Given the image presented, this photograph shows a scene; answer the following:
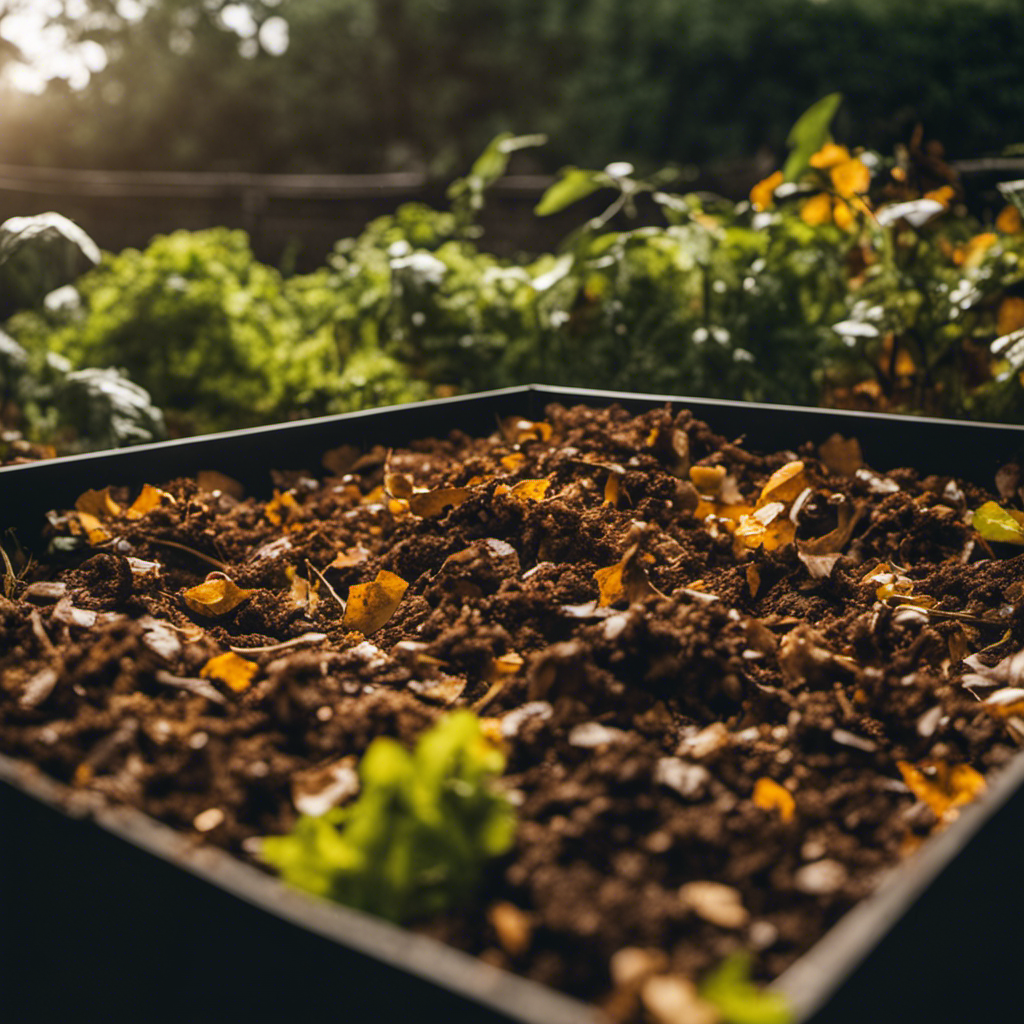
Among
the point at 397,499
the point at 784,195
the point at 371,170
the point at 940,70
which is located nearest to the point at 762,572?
the point at 397,499

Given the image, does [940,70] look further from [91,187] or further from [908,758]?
[908,758]

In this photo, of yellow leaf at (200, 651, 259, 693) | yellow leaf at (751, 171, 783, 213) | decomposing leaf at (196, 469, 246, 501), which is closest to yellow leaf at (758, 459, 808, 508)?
yellow leaf at (200, 651, 259, 693)

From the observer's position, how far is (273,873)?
855 millimetres

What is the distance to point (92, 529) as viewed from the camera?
1747mm

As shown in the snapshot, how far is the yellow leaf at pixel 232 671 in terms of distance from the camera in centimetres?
118

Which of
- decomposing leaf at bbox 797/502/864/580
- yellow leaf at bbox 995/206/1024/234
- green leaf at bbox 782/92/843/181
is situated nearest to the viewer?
decomposing leaf at bbox 797/502/864/580

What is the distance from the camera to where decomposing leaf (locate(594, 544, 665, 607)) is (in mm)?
1414

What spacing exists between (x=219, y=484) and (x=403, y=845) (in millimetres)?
1446

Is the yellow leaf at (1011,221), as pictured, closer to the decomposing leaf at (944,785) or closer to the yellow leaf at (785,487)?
the yellow leaf at (785,487)

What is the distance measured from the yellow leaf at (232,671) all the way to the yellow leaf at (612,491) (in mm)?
813

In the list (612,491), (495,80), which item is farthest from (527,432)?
(495,80)

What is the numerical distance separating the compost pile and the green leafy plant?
0.03 metres

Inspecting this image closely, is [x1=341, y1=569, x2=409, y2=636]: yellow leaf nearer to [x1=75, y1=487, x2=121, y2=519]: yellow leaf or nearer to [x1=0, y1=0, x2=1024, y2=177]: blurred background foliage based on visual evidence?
[x1=75, y1=487, x2=121, y2=519]: yellow leaf

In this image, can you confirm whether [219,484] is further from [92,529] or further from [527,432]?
[527,432]
